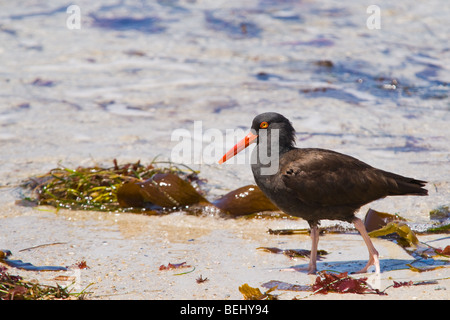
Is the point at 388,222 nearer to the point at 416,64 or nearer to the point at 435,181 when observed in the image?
the point at 435,181

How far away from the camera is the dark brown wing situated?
400 cm

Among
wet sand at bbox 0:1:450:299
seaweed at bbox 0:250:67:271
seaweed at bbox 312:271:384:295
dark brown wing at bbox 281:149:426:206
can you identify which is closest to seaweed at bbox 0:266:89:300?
wet sand at bbox 0:1:450:299

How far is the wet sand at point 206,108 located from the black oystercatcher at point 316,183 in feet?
1.20

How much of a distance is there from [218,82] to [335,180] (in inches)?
227

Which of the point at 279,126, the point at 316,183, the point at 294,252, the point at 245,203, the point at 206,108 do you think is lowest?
the point at 294,252

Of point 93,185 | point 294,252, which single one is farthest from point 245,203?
point 93,185

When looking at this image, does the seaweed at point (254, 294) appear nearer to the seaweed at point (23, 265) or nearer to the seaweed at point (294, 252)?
the seaweed at point (294, 252)

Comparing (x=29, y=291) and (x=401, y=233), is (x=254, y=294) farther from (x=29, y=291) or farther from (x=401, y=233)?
(x=401, y=233)

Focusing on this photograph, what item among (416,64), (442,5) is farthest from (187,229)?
(442,5)

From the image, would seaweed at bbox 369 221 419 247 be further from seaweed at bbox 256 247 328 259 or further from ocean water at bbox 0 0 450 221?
ocean water at bbox 0 0 450 221

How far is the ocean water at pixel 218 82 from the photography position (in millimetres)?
6613

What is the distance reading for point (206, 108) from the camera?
28.1 ft

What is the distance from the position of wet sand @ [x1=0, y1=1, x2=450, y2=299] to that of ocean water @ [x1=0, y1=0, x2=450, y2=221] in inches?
1.5
